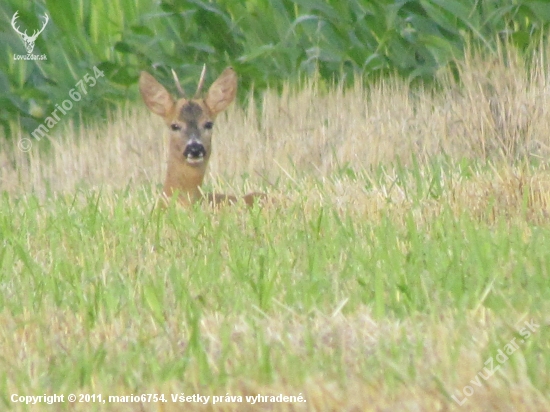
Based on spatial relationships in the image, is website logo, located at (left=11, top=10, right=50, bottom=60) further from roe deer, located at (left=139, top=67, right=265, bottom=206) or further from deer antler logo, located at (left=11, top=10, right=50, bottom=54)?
roe deer, located at (left=139, top=67, right=265, bottom=206)

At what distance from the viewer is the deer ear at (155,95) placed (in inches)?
316

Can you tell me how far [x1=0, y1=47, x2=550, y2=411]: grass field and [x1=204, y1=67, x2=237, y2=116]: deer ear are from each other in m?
0.57

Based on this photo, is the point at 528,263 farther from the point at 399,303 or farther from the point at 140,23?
the point at 140,23

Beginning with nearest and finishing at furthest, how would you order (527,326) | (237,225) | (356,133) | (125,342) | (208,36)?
(527,326) < (125,342) < (237,225) < (356,133) < (208,36)

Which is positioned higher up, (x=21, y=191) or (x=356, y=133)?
(x=356, y=133)

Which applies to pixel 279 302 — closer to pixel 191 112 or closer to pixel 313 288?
pixel 313 288

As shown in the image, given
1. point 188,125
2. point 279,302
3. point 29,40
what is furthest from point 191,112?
point 29,40

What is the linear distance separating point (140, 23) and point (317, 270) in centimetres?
758

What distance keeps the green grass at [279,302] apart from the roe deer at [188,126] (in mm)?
1450

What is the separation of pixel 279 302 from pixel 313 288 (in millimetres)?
255

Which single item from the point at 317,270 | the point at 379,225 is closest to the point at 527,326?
the point at 317,270

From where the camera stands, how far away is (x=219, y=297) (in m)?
4.48

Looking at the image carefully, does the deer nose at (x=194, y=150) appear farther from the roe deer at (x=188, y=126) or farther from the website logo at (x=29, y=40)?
the website logo at (x=29, y=40)

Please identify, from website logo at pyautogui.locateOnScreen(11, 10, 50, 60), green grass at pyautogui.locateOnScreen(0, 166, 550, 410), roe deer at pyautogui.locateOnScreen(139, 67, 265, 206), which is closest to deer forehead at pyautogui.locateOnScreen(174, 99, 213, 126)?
roe deer at pyautogui.locateOnScreen(139, 67, 265, 206)
